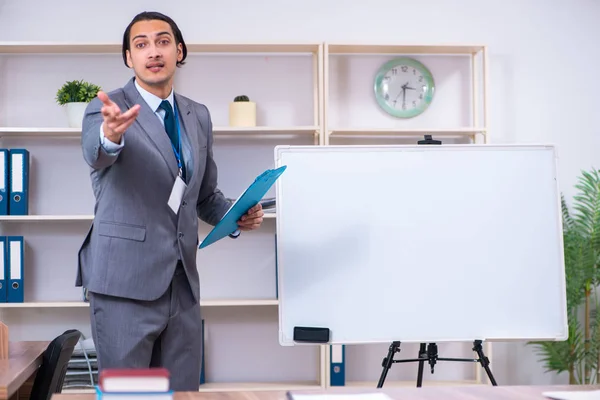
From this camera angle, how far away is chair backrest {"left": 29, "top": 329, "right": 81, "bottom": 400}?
157cm

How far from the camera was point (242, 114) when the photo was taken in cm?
345

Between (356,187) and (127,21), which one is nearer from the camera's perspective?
(356,187)

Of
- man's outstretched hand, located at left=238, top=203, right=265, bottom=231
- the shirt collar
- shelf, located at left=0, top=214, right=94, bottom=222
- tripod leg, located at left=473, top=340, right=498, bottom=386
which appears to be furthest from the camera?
shelf, located at left=0, top=214, right=94, bottom=222

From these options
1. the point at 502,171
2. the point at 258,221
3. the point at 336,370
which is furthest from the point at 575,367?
the point at 258,221

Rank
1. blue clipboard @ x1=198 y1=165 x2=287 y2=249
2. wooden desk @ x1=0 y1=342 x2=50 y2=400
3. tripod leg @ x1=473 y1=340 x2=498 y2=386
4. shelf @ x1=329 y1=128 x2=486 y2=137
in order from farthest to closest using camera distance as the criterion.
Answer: shelf @ x1=329 y1=128 x2=486 y2=137 → tripod leg @ x1=473 y1=340 x2=498 y2=386 → blue clipboard @ x1=198 y1=165 x2=287 y2=249 → wooden desk @ x1=0 y1=342 x2=50 y2=400

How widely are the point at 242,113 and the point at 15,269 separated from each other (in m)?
1.29

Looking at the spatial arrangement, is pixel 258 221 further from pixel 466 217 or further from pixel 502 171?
pixel 502 171

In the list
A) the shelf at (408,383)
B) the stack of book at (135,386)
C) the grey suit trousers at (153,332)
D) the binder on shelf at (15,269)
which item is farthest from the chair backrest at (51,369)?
the shelf at (408,383)

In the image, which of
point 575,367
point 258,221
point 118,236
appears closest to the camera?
point 118,236

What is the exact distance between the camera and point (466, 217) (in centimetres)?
234

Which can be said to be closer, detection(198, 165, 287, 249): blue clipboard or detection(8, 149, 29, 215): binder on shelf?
detection(198, 165, 287, 249): blue clipboard

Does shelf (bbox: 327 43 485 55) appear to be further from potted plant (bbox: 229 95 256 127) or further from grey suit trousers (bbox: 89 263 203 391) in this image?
grey suit trousers (bbox: 89 263 203 391)

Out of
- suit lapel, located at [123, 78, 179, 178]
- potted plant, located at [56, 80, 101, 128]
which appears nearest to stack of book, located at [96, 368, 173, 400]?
suit lapel, located at [123, 78, 179, 178]

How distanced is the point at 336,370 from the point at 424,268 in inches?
48.5
